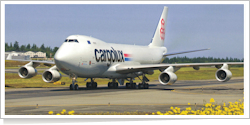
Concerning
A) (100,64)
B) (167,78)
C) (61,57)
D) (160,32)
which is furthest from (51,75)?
(160,32)

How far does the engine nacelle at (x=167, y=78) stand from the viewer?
1467 inches

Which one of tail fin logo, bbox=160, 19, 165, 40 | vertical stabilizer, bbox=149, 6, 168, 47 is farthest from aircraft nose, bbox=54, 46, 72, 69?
tail fin logo, bbox=160, 19, 165, 40

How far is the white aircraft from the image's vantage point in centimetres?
3681

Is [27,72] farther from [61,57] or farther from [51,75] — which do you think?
[61,57]

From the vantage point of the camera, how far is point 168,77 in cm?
3775

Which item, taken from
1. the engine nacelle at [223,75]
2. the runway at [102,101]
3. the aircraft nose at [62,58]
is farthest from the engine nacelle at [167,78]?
the aircraft nose at [62,58]

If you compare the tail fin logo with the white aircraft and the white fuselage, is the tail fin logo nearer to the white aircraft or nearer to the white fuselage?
the white aircraft

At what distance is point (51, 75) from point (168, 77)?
13.5m

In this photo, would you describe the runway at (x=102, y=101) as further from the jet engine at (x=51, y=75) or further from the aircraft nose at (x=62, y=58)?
the jet engine at (x=51, y=75)

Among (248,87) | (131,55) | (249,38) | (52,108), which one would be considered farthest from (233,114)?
(131,55)

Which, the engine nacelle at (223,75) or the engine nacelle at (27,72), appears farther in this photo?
the engine nacelle at (27,72)

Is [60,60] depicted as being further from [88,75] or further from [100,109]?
[100,109]

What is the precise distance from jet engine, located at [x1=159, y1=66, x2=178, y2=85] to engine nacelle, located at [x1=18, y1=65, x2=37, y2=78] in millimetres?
14984

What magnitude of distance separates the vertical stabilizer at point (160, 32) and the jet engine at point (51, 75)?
21.1 metres
